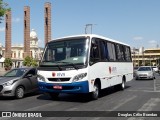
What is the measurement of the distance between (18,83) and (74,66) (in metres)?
3.19

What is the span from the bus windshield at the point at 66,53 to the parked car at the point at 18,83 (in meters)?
1.75

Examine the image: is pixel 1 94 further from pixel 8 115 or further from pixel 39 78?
pixel 8 115

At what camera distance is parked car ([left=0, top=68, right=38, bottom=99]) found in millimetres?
12867

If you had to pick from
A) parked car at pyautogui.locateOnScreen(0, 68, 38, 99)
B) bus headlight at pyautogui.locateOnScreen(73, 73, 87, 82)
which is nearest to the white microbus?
bus headlight at pyautogui.locateOnScreen(73, 73, 87, 82)

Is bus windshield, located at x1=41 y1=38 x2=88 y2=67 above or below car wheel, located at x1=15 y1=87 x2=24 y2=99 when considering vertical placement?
above

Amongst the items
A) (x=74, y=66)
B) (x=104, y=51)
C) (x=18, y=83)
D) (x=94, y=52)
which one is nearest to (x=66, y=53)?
(x=74, y=66)

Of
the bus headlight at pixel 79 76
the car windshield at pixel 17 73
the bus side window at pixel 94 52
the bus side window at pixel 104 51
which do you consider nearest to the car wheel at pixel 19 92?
the car windshield at pixel 17 73

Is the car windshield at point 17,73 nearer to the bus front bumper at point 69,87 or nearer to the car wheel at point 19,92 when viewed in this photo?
the car wheel at point 19,92

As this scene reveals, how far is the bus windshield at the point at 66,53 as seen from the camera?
11.8m

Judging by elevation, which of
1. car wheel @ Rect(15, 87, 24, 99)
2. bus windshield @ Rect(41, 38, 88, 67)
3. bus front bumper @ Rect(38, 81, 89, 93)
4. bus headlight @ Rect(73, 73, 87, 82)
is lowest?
car wheel @ Rect(15, 87, 24, 99)

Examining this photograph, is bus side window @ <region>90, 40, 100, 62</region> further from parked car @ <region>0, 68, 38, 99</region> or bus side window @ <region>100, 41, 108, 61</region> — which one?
parked car @ <region>0, 68, 38, 99</region>

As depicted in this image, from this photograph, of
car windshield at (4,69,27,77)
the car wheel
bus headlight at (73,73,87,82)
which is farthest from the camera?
car windshield at (4,69,27,77)

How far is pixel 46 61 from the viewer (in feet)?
40.6

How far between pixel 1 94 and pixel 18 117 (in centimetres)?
451
